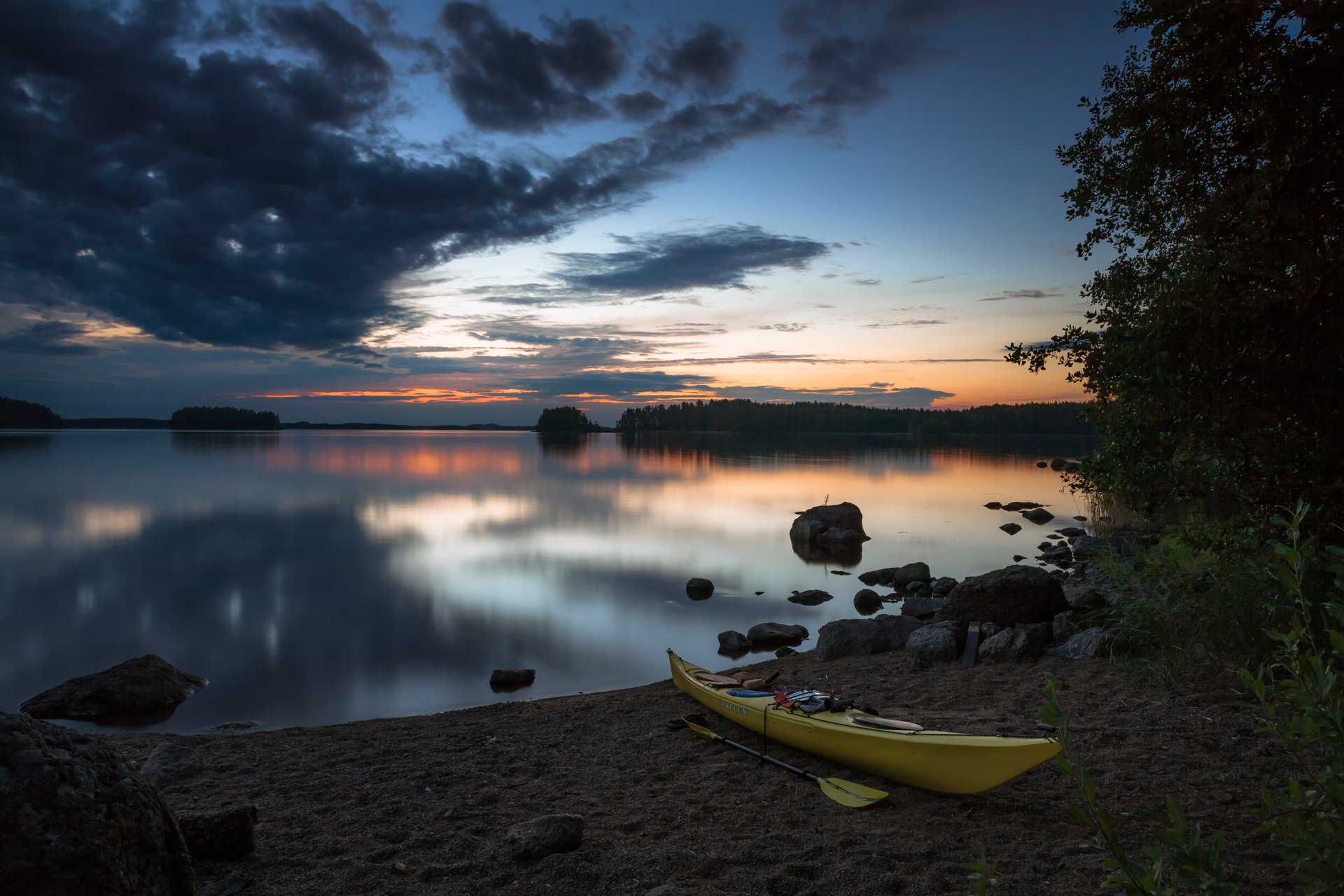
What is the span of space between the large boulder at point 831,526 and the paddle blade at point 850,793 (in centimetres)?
1666

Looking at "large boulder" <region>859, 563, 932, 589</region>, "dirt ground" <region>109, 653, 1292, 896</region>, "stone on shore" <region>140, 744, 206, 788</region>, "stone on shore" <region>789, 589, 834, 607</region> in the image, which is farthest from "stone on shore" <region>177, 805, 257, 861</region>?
"large boulder" <region>859, 563, 932, 589</region>

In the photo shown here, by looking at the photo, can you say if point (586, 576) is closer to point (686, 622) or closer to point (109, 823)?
point (686, 622)

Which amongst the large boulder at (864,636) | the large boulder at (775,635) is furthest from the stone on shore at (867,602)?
the large boulder at (864,636)

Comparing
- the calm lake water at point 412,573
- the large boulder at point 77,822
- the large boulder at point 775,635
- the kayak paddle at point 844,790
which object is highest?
the large boulder at point 77,822

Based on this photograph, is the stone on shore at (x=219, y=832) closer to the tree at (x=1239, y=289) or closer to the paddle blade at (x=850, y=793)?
the paddle blade at (x=850, y=793)

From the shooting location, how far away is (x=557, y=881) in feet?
14.9

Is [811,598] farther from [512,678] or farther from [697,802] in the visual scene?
[697,802]

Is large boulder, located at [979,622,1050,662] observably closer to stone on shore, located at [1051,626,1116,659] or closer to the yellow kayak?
stone on shore, located at [1051,626,1116,659]

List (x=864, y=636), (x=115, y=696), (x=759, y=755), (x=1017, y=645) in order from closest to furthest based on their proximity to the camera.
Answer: (x=759, y=755), (x=1017, y=645), (x=115, y=696), (x=864, y=636)

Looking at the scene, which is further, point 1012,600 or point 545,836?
point 1012,600

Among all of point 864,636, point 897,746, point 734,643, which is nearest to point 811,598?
point 734,643

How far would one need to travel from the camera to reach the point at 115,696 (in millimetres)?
9688

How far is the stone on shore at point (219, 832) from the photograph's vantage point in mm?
4637

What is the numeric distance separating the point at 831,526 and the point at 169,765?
18.9 meters
